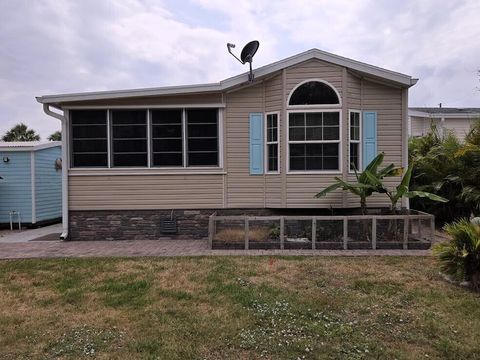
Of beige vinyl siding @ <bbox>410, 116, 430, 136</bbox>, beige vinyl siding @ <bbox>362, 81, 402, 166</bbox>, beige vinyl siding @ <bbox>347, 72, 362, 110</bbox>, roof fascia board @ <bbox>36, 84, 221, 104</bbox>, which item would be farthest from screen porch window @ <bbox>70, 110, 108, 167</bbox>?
beige vinyl siding @ <bbox>410, 116, 430, 136</bbox>

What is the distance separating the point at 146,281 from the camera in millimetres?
5746

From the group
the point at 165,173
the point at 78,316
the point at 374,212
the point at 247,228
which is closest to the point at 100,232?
the point at 165,173

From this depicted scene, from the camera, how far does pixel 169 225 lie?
9.54 meters

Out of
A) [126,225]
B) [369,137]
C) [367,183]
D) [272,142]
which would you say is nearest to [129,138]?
[126,225]

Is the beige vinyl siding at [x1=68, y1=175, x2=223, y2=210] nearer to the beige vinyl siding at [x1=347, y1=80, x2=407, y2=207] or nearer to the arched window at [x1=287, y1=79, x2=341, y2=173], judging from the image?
the arched window at [x1=287, y1=79, x2=341, y2=173]

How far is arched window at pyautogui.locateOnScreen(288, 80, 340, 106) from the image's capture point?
9156 millimetres

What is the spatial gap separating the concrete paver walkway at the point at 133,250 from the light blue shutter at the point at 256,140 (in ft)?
7.52

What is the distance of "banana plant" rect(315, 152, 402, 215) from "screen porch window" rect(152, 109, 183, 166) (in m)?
3.62

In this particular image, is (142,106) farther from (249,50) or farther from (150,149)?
(249,50)

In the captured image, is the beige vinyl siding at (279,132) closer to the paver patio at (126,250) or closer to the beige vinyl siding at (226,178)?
the beige vinyl siding at (226,178)

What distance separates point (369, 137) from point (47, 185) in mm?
10223

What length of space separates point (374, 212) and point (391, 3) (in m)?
5.33

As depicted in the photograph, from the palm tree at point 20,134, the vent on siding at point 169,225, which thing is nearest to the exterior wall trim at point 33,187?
the vent on siding at point 169,225

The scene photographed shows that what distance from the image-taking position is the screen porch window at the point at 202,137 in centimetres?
956
